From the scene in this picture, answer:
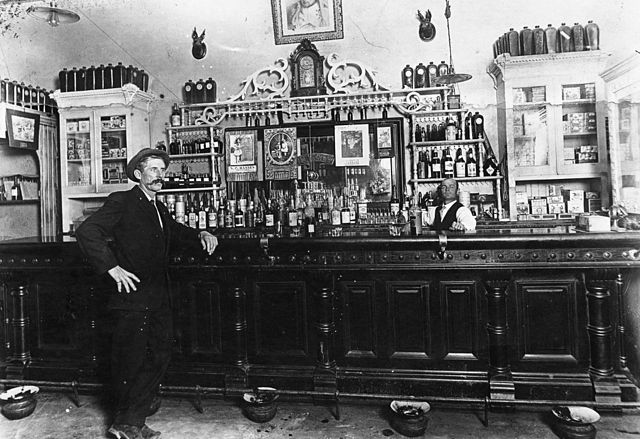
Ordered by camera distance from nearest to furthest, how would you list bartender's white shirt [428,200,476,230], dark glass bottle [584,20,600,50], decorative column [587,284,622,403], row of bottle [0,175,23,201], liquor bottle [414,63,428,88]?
decorative column [587,284,622,403]
bartender's white shirt [428,200,476,230]
dark glass bottle [584,20,600,50]
liquor bottle [414,63,428,88]
row of bottle [0,175,23,201]

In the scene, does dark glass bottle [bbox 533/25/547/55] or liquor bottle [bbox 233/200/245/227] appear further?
liquor bottle [bbox 233/200/245/227]

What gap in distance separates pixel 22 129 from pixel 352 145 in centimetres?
381

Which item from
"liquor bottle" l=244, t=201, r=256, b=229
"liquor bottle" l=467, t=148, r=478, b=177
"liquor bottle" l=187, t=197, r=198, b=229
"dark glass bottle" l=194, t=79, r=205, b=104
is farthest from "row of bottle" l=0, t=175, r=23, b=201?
"liquor bottle" l=467, t=148, r=478, b=177

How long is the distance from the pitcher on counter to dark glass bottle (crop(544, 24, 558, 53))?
4.32 m

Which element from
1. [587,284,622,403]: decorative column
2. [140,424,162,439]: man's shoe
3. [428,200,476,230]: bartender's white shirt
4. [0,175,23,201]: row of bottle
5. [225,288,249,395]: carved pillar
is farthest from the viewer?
[0,175,23,201]: row of bottle

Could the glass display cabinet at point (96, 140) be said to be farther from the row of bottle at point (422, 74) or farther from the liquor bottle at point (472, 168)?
the liquor bottle at point (472, 168)

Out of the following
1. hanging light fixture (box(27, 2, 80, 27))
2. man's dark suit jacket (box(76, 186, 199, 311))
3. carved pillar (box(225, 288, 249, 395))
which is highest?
hanging light fixture (box(27, 2, 80, 27))

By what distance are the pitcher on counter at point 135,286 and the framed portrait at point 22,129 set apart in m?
3.79

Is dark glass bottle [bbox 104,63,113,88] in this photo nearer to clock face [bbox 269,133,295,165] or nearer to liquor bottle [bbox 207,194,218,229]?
liquor bottle [bbox 207,194,218,229]

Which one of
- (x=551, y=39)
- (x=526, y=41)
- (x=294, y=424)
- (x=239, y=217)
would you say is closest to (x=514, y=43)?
(x=526, y=41)

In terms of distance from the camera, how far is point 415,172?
18.4ft

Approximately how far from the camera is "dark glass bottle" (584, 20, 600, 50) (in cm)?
525

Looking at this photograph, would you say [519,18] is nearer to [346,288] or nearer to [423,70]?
[423,70]

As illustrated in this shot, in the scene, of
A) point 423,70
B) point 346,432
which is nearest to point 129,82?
point 423,70
